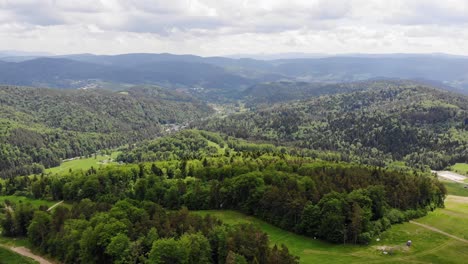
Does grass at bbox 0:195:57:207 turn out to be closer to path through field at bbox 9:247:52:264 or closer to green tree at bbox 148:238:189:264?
path through field at bbox 9:247:52:264

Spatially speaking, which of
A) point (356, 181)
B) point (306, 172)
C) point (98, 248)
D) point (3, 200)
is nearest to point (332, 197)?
point (356, 181)

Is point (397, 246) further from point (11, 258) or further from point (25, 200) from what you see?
point (25, 200)

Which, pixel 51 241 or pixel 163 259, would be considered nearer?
pixel 163 259

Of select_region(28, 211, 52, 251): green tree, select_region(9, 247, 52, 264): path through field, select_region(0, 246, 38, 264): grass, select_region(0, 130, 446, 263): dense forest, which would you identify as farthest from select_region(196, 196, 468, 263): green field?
select_region(0, 246, 38, 264): grass

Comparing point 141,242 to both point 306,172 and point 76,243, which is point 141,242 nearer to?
point 76,243

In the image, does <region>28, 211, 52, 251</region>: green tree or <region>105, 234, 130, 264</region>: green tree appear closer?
<region>105, 234, 130, 264</region>: green tree

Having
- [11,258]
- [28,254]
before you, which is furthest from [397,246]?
[11,258]
